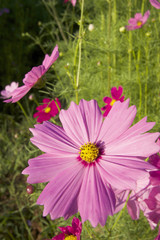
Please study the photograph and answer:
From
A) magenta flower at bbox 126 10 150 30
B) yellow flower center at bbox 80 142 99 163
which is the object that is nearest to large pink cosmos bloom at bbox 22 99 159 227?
yellow flower center at bbox 80 142 99 163

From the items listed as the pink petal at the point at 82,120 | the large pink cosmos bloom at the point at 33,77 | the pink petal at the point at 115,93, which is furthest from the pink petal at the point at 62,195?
the pink petal at the point at 115,93

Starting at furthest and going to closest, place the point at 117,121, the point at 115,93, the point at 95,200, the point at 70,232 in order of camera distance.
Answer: the point at 115,93, the point at 70,232, the point at 117,121, the point at 95,200

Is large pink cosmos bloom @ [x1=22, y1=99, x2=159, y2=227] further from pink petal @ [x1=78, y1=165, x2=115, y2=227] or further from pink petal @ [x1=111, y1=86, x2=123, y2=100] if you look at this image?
pink petal @ [x1=111, y1=86, x2=123, y2=100]

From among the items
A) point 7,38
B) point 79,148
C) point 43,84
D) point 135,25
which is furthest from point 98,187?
point 7,38

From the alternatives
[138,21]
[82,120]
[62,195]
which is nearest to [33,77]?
[82,120]

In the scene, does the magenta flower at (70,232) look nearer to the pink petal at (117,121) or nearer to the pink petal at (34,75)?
the pink petal at (117,121)

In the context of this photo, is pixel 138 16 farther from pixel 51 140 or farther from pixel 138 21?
pixel 51 140

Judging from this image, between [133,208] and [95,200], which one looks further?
[133,208]

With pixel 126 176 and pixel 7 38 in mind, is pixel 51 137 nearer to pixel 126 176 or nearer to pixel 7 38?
pixel 126 176
